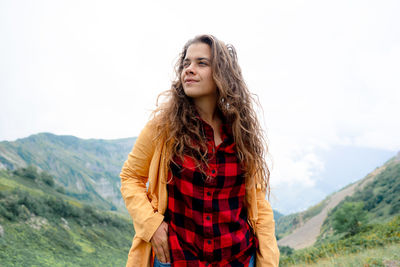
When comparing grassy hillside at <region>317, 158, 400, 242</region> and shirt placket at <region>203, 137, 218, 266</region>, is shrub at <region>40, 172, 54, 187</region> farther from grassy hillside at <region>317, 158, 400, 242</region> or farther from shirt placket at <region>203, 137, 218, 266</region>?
grassy hillside at <region>317, 158, 400, 242</region>

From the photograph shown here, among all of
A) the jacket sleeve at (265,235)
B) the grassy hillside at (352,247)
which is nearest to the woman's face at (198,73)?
the jacket sleeve at (265,235)

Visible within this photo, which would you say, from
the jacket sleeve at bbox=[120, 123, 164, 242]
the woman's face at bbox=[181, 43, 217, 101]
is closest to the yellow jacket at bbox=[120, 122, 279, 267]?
the jacket sleeve at bbox=[120, 123, 164, 242]

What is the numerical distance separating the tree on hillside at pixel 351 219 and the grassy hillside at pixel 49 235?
23163 mm

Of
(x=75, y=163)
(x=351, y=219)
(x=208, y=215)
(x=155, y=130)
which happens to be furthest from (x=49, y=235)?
(x=75, y=163)

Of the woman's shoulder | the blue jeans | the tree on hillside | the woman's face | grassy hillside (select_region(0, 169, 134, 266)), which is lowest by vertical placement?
the tree on hillside

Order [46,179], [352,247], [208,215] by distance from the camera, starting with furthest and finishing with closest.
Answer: [46,179] < [352,247] < [208,215]

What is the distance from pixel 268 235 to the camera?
6.67ft

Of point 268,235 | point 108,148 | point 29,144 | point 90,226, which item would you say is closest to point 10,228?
point 90,226

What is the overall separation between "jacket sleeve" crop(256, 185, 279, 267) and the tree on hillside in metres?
27.4

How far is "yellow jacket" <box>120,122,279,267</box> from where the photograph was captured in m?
1.78

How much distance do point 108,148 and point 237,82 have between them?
13776cm

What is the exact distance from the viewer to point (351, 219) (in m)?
25.4

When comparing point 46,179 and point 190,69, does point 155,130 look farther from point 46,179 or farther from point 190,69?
point 46,179

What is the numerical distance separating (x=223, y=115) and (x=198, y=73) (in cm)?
46
